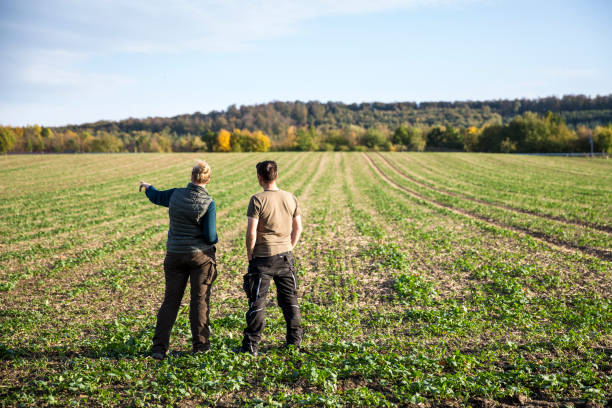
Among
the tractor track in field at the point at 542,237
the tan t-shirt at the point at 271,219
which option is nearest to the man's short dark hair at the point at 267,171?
the tan t-shirt at the point at 271,219

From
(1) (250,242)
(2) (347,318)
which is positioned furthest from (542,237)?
(1) (250,242)

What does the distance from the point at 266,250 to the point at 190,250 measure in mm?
1169

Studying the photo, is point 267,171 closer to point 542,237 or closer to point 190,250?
point 190,250

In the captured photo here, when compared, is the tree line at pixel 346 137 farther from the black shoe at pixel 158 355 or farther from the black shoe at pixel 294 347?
the black shoe at pixel 158 355

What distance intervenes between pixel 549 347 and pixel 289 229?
5058 millimetres

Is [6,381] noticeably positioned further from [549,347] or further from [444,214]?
[444,214]

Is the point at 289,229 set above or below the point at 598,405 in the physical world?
above

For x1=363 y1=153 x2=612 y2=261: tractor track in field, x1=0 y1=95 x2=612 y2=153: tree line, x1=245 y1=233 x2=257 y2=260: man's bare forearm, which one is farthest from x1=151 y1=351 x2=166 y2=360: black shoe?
x1=0 y1=95 x2=612 y2=153: tree line

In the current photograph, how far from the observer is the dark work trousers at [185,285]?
5574 mm

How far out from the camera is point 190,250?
5.53 meters

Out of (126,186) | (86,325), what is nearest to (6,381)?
(86,325)

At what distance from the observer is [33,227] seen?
17.9 meters

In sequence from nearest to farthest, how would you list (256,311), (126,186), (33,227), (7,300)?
(256,311) → (7,300) → (33,227) → (126,186)

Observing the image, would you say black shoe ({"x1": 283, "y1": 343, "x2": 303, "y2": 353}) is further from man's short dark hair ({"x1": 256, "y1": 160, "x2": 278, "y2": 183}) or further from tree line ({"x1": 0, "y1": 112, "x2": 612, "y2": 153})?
tree line ({"x1": 0, "y1": 112, "x2": 612, "y2": 153})
